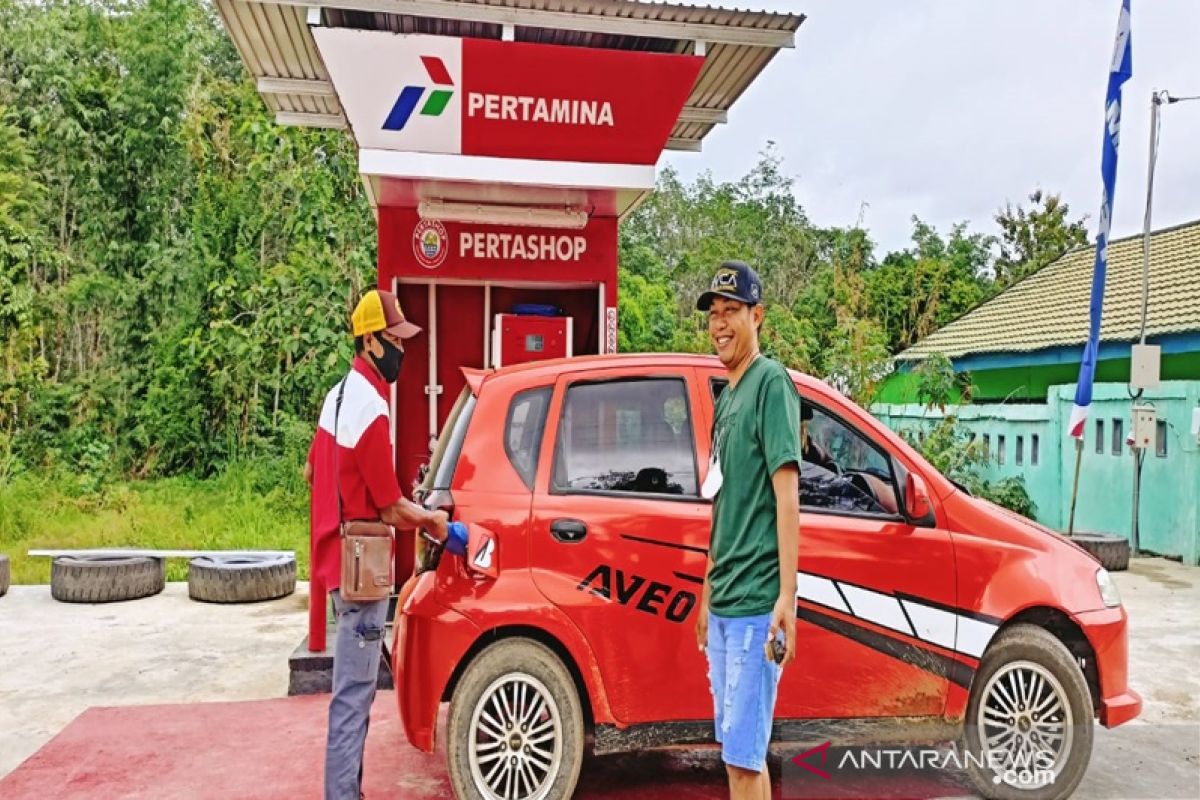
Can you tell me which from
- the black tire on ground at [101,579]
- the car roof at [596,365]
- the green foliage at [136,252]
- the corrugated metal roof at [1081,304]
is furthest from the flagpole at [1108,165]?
the green foliage at [136,252]

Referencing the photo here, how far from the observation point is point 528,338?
6555mm

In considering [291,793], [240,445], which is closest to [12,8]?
[240,445]

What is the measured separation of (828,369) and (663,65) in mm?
7150

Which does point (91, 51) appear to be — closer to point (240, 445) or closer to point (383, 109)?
point (240, 445)

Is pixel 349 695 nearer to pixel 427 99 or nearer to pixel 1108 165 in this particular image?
pixel 427 99

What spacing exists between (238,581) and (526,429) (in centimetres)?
509

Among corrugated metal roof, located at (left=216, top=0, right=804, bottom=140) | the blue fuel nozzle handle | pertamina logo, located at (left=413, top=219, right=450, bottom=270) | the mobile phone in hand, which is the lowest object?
the mobile phone in hand

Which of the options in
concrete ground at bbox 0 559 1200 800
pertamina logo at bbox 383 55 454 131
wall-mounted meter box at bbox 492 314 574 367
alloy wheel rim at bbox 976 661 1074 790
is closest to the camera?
alloy wheel rim at bbox 976 661 1074 790

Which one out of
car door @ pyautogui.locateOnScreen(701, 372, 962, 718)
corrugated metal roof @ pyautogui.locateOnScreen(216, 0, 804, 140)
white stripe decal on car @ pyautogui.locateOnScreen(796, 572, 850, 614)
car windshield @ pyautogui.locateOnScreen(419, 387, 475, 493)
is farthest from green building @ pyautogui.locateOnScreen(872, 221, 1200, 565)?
car windshield @ pyautogui.locateOnScreen(419, 387, 475, 493)

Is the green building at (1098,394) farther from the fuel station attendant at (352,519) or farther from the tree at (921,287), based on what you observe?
the fuel station attendant at (352,519)

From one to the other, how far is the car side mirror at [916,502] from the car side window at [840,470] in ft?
0.22

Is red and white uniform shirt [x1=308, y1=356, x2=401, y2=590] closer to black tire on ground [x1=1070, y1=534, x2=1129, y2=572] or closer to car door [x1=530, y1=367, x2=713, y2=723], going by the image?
car door [x1=530, y1=367, x2=713, y2=723]

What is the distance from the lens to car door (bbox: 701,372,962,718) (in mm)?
4059

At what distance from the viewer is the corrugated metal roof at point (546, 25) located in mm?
5930
